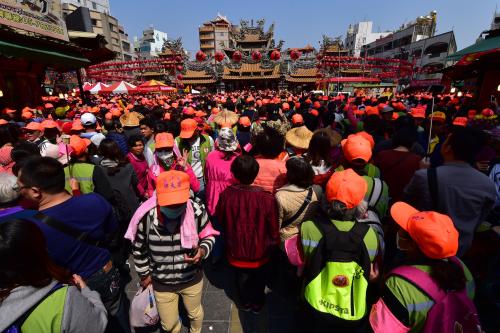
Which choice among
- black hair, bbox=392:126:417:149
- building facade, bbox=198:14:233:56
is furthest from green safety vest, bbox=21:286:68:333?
building facade, bbox=198:14:233:56

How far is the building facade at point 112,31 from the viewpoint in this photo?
54312 millimetres

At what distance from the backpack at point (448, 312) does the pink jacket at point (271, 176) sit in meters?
1.73

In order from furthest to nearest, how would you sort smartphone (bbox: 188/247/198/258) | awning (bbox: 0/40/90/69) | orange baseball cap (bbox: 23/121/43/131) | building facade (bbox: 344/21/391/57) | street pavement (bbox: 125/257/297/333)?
building facade (bbox: 344/21/391/57) → awning (bbox: 0/40/90/69) → orange baseball cap (bbox: 23/121/43/131) → street pavement (bbox: 125/257/297/333) → smartphone (bbox: 188/247/198/258)

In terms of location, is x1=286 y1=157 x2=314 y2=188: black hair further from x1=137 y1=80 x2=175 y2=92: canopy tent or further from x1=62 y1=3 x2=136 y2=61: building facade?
x1=62 y1=3 x2=136 y2=61: building facade

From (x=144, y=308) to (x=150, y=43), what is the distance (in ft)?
332

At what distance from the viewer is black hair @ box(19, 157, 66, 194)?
1.71m

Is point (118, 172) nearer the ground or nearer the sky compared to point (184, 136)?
nearer the ground

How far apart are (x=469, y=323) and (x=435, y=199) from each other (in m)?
1.14

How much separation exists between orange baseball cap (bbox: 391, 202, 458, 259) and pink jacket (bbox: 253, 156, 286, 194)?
158 cm

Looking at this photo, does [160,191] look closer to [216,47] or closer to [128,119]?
[128,119]

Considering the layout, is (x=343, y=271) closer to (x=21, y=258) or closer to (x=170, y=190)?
(x=170, y=190)

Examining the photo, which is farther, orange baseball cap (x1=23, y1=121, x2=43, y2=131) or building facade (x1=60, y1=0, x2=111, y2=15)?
building facade (x1=60, y1=0, x2=111, y2=15)

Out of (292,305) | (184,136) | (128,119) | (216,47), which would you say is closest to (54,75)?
(128,119)

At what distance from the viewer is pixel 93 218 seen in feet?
6.46
